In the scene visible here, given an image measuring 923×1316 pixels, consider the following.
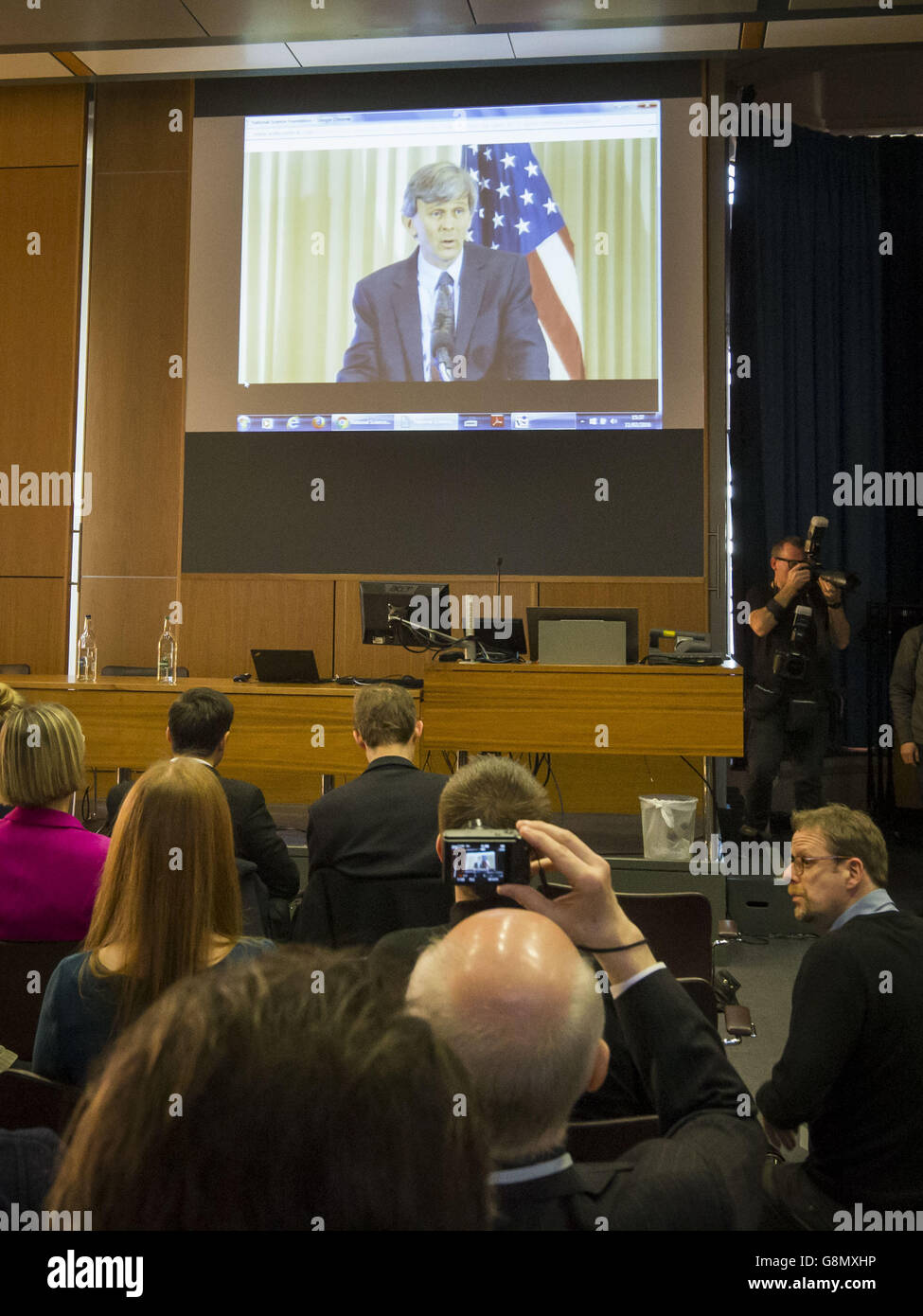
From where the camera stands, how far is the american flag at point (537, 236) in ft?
19.5

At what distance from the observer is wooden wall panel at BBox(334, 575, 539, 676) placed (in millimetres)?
6105

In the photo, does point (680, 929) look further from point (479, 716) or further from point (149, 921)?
point (479, 716)

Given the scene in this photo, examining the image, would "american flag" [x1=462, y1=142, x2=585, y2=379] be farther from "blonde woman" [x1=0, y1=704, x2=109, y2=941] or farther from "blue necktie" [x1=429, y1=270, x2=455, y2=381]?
"blonde woman" [x1=0, y1=704, x2=109, y2=941]

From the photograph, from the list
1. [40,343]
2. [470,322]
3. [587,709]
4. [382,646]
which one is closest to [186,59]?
[40,343]

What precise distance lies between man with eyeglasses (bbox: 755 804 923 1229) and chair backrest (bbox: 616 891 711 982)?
0.60 metres

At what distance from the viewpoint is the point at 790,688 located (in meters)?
5.12

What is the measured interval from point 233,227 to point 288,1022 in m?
6.32

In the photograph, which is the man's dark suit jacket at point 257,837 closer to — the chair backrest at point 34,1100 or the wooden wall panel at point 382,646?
the chair backrest at point 34,1100

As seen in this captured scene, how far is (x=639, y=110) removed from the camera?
235 inches

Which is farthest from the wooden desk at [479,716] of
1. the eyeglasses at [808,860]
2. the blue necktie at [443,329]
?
the blue necktie at [443,329]

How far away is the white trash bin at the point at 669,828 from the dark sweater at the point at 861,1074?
7.53 ft

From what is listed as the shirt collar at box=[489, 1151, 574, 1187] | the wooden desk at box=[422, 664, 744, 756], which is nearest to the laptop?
the wooden desk at box=[422, 664, 744, 756]

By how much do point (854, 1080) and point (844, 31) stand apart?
572 centimetres

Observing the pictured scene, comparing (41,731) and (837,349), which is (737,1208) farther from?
(837,349)
